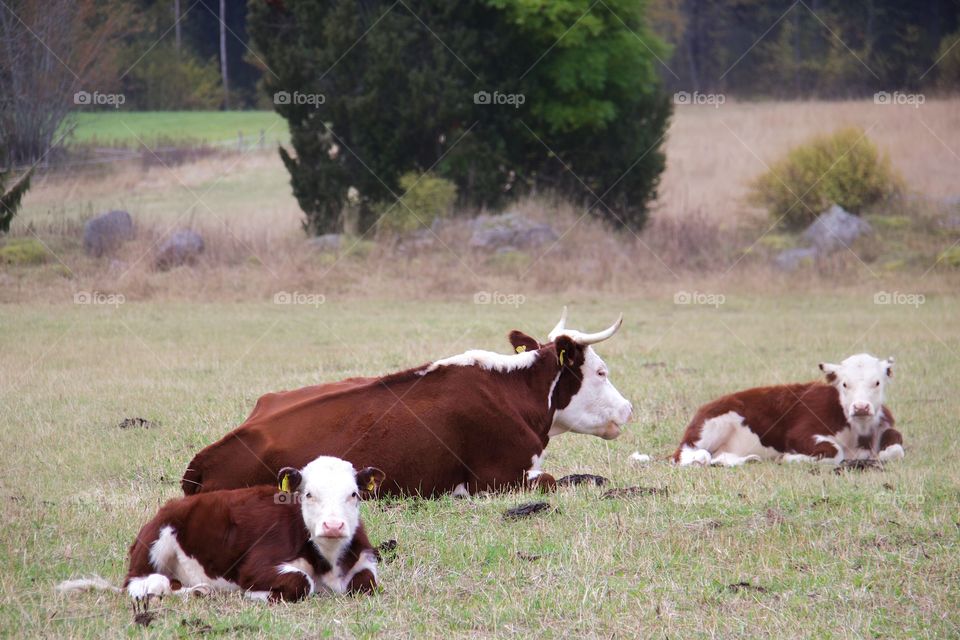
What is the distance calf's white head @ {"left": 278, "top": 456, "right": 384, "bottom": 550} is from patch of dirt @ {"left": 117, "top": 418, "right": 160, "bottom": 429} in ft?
16.9

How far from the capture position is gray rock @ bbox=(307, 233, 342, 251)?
25.1 m

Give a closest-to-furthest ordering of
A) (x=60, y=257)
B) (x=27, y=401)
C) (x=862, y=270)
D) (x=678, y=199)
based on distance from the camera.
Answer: (x=27, y=401) < (x=60, y=257) < (x=862, y=270) < (x=678, y=199)

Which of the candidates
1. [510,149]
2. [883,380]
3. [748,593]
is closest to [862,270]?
[510,149]

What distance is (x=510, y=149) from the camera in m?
29.6

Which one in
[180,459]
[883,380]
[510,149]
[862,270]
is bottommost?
[180,459]

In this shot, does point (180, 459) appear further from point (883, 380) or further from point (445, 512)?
point (883, 380)

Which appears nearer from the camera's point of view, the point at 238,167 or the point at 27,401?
the point at 27,401

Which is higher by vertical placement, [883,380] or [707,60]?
[707,60]

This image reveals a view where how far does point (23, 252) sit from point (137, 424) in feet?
44.1

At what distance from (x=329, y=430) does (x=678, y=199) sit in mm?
28498

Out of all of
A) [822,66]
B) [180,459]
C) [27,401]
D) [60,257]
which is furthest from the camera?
[822,66]

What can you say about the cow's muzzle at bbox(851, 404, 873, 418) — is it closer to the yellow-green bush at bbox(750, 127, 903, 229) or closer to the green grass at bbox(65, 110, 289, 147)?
the yellow-green bush at bbox(750, 127, 903, 229)

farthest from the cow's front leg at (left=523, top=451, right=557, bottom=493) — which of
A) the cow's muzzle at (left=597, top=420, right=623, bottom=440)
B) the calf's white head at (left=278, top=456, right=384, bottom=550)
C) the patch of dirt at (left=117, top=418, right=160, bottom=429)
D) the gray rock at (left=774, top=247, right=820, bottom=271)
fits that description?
the gray rock at (left=774, top=247, right=820, bottom=271)

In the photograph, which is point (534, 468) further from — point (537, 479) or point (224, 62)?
point (224, 62)
